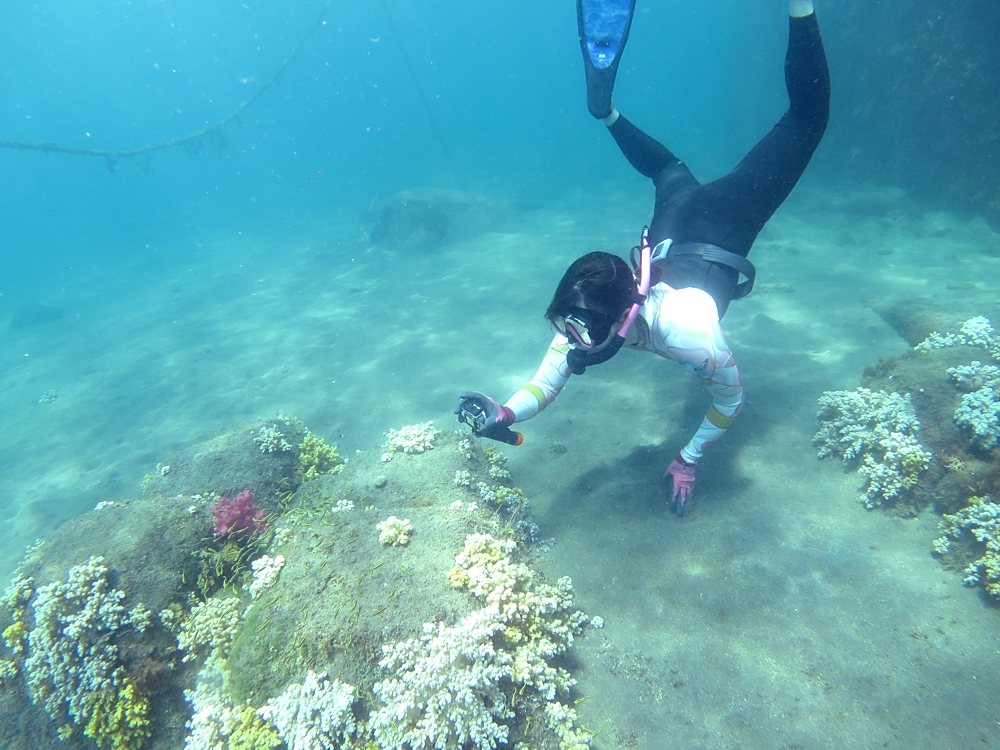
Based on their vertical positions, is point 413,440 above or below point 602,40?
below

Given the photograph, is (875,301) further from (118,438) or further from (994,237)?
(118,438)

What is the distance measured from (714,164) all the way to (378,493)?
3059cm

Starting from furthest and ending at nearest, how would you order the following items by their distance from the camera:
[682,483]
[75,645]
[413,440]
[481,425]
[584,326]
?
[413,440]
[682,483]
[481,425]
[75,645]
[584,326]

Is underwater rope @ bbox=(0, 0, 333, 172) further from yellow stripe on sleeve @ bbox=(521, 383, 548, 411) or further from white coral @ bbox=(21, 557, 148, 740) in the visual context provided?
yellow stripe on sleeve @ bbox=(521, 383, 548, 411)

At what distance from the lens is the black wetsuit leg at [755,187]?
4.78 m

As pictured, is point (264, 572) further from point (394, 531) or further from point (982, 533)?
point (982, 533)

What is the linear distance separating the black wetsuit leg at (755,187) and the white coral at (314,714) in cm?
456

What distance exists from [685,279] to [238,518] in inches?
210

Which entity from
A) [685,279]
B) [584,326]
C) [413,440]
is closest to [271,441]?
[413,440]

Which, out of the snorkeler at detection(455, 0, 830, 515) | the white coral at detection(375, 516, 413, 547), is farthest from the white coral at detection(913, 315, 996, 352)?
the white coral at detection(375, 516, 413, 547)

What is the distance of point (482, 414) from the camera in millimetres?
4383

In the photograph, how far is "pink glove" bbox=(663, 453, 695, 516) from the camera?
16.1 feet

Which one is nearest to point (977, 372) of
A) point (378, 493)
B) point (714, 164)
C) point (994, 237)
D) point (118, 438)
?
point (378, 493)

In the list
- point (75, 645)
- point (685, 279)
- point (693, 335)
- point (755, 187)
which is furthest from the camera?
point (755, 187)
